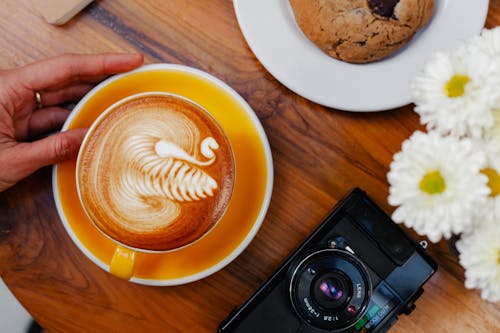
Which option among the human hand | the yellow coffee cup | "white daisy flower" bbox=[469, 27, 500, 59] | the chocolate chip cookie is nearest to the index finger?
the human hand

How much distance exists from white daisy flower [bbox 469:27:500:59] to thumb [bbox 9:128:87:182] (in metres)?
0.54

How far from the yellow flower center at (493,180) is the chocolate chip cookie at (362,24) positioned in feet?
1.00

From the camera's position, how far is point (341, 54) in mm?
783

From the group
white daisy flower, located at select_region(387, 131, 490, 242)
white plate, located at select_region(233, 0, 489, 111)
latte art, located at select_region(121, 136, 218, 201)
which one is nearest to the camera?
white daisy flower, located at select_region(387, 131, 490, 242)

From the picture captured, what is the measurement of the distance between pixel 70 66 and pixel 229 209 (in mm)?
328

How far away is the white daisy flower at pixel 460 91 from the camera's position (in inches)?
18.9

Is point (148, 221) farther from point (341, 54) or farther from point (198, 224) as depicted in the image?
point (341, 54)

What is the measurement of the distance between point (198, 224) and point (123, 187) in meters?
0.11

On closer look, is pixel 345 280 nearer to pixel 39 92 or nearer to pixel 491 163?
pixel 491 163

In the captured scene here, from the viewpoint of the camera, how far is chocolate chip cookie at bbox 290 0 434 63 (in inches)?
28.9

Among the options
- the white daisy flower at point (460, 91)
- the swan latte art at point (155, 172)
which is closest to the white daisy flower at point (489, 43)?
the white daisy flower at point (460, 91)

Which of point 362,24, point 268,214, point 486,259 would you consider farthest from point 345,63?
point 486,259

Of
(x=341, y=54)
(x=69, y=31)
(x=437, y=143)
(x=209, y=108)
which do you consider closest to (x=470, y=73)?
(x=437, y=143)

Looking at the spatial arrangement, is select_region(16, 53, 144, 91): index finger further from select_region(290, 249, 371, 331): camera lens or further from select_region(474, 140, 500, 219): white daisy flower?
select_region(474, 140, 500, 219): white daisy flower
